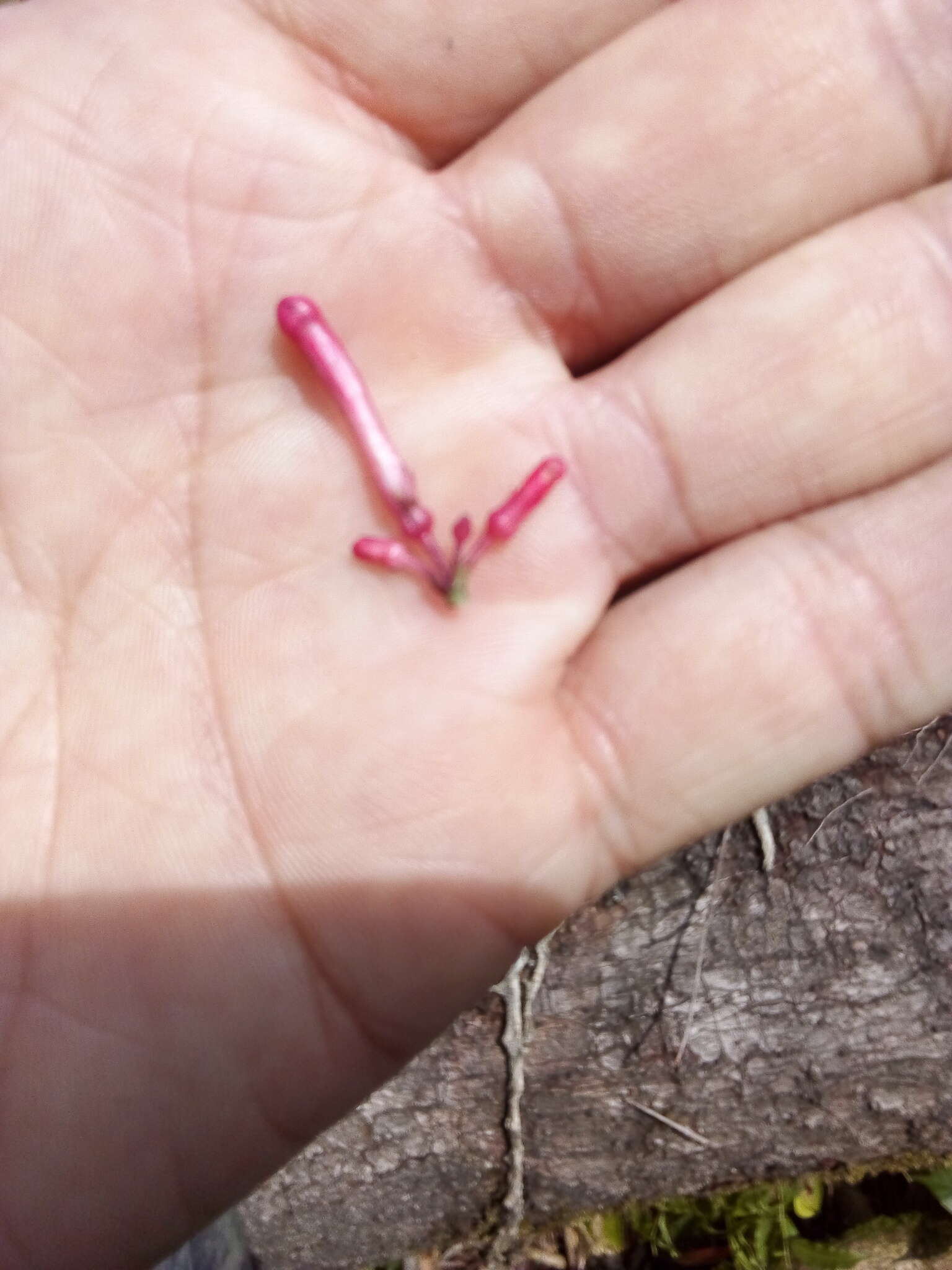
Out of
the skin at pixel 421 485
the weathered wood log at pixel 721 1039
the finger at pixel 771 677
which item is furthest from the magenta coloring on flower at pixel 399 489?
the weathered wood log at pixel 721 1039

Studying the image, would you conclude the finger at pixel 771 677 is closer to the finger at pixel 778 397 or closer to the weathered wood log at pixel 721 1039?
the finger at pixel 778 397

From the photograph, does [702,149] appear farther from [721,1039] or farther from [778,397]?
[721,1039]

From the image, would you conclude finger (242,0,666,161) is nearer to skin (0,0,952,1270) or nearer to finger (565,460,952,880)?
skin (0,0,952,1270)

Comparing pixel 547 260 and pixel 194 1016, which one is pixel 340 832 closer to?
pixel 194 1016

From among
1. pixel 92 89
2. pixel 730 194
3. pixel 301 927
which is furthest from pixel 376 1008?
pixel 92 89

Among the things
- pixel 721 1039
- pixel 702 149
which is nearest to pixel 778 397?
pixel 702 149
